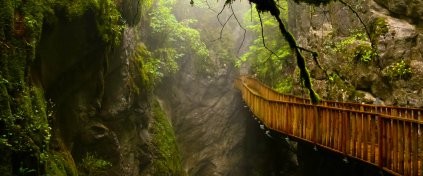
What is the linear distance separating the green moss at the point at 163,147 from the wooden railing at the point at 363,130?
860 centimetres

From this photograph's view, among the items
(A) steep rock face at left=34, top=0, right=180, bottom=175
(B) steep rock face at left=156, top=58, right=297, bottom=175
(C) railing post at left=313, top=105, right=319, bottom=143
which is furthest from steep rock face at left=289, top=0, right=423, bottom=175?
(B) steep rock face at left=156, top=58, right=297, bottom=175

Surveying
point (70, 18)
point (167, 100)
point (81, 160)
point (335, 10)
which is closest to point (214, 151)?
point (167, 100)

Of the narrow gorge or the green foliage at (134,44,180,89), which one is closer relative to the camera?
the narrow gorge

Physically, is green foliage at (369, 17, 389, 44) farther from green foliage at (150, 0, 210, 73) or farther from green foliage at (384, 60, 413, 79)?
green foliage at (150, 0, 210, 73)

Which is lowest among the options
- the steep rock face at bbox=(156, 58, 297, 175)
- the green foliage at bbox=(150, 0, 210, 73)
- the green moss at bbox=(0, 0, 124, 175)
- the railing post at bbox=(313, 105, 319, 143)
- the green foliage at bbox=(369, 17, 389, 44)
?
the steep rock face at bbox=(156, 58, 297, 175)

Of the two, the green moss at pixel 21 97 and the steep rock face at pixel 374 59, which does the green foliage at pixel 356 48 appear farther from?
the green moss at pixel 21 97

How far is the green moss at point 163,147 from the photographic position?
62.2 ft

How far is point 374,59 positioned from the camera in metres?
14.7

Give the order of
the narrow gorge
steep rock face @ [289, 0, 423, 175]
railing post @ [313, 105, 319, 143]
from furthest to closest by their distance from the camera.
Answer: steep rock face @ [289, 0, 423, 175]
railing post @ [313, 105, 319, 143]
the narrow gorge

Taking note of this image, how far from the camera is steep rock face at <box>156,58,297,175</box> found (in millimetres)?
26125

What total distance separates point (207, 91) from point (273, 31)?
742cm

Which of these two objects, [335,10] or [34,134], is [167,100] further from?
[34,134]

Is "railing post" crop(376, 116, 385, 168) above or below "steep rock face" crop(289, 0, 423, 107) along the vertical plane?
below

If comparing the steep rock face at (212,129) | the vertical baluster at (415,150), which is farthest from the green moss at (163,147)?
the vertical baluster at (415,150)
